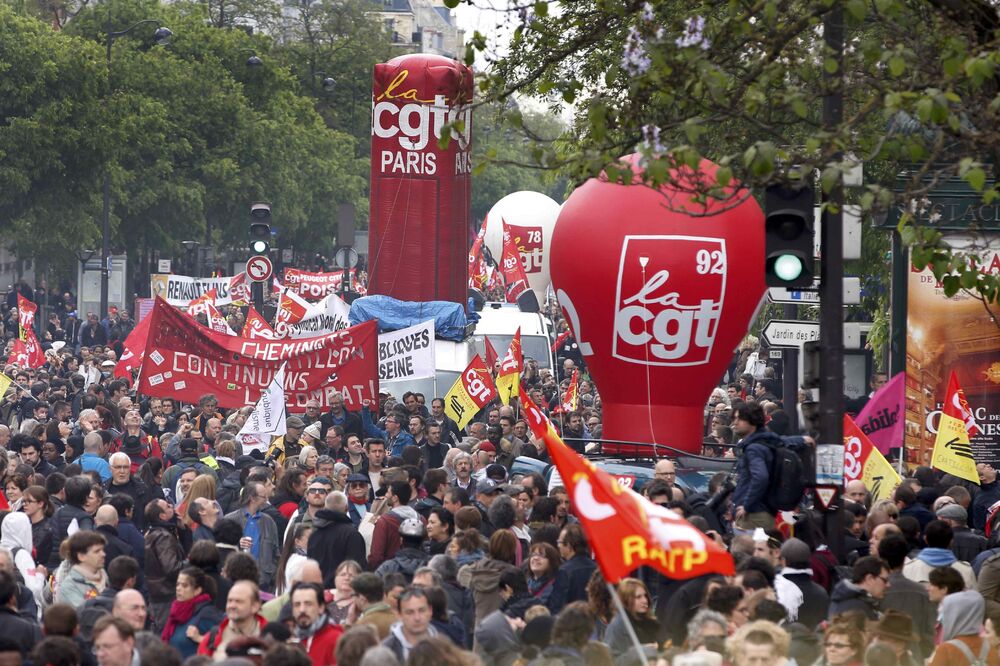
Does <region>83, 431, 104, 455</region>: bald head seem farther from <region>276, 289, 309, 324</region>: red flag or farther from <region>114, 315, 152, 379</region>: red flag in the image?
<region>276, 289, 309, 324</region>: red flag

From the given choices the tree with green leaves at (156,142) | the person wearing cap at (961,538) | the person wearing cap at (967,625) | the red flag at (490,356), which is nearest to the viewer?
the person wearing cap at (967,625)

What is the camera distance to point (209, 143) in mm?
57781

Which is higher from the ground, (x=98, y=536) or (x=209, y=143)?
(x=209, y=143)

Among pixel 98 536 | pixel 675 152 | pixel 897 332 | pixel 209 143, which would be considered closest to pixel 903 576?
pixel 675 152

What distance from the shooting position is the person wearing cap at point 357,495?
14.3 meters

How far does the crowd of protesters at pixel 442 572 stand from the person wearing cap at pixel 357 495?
28 mm

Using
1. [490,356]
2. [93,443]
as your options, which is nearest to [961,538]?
[93,443]

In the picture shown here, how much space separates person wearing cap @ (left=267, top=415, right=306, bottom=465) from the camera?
19016mm

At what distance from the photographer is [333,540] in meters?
12.2

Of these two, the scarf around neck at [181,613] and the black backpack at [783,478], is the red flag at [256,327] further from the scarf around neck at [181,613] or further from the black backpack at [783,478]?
the scarf around neck at [181,613]

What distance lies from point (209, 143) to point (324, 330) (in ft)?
95.7

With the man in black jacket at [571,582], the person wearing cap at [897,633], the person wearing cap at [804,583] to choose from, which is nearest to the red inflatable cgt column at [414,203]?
the man in black jacket at [571,582]

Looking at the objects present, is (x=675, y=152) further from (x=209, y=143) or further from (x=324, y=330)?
(x=209, y=143)

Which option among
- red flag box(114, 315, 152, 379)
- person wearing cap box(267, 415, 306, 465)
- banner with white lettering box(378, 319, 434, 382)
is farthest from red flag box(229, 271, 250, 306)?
person wearing cap box(267, 415, 306, 465)
